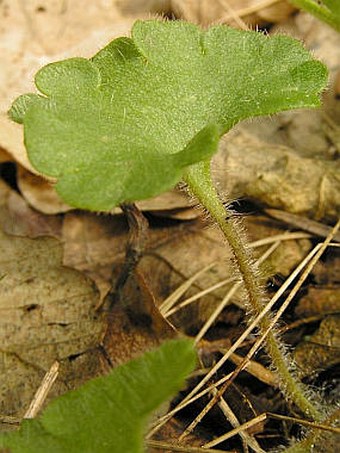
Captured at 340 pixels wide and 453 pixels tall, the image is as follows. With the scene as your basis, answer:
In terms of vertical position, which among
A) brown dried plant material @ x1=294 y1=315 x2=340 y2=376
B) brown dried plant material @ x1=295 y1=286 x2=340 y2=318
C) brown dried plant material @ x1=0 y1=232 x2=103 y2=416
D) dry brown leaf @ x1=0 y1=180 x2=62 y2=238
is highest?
dry brown leaf @ x1=0 y1=180 x2=62 y2=238

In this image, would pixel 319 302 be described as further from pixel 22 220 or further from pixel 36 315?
pixel 22 220

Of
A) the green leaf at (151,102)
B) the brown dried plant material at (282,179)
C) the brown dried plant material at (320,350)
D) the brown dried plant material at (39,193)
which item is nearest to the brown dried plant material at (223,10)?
the brown dried plant material at (282,179)

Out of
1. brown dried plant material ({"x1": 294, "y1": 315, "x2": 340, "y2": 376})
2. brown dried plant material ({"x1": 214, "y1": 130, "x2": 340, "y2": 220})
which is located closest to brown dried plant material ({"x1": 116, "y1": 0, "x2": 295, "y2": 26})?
brown dried plant material ({"x1": 214, "y1": 130, "x2": 340, "y2": 220})

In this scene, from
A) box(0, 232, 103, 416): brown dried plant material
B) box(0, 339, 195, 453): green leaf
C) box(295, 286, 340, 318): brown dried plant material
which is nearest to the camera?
box(0, 339, 195, 453): green leaf

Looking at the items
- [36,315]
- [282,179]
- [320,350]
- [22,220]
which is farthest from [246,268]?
[22,220]

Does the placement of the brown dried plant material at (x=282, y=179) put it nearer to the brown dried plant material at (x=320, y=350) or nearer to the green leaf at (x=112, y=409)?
the brown dried plant material at (x=320, y=350)

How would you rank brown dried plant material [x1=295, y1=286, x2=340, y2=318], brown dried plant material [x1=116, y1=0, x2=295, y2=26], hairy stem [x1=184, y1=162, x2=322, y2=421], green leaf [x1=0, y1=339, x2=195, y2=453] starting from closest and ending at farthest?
green leaf [x1=0, y1=339, x2=195, y2=453] → hairy stem [x1=184, y1=162, x2=322, y2=421] → brown dried plant material [x1=295, y1=286, x2=340, y2=318] → brown dried plant material [x1=116, y1=0, x2=295, y2=26]

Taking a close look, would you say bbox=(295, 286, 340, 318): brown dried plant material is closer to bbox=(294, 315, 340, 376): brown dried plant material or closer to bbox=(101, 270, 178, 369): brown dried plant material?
bbox=(294, 315, 340, 376): brown dried plant material
